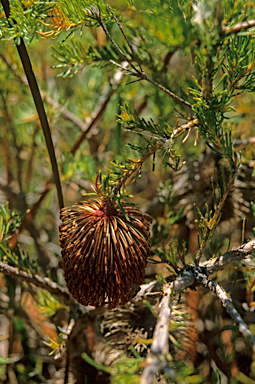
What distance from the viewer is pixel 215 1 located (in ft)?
0.59

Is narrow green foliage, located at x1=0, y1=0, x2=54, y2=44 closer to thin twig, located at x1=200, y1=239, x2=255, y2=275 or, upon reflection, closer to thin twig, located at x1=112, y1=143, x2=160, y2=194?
thin twig, located at x1=112, y1=143, x2=160, y2=194

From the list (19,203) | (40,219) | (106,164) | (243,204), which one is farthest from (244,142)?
(40,219)

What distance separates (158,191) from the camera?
0.47 metres

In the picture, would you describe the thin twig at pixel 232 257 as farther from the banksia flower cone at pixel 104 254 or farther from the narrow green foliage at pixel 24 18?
the narrow green foliage at pixel 24 18

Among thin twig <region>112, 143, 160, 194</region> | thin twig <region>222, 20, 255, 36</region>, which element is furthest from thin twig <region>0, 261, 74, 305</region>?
thin twig <region>222, 20, 255, 36</region>

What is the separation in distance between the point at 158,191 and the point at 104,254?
243 mm

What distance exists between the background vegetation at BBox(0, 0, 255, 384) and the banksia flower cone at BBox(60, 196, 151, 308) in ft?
0.10

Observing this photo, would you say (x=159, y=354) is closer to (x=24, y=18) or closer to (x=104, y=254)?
(x=104, y=254)

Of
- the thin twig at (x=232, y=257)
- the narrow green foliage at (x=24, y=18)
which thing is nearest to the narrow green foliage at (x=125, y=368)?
the thin twig at (x=232, y=257)

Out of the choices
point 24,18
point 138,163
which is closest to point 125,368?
point 138,163

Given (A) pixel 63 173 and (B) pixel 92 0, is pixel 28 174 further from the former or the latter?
(B) pixel 92 0

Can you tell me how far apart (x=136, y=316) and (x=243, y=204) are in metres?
0.22

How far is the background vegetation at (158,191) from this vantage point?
0.62ft

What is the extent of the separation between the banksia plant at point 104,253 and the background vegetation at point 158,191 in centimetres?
3
